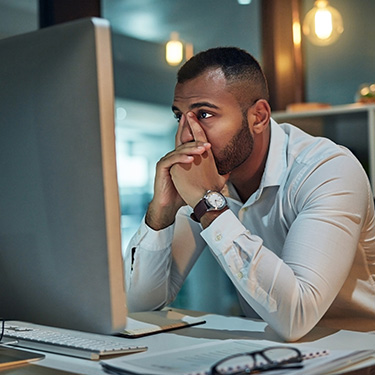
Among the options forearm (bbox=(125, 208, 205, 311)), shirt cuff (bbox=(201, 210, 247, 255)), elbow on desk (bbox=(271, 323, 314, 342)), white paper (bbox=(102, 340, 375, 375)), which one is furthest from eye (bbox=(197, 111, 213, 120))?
white paper (bbox=(102, 340, 375, 375))

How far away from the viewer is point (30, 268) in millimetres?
960

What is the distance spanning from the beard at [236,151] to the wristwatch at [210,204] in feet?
0.95

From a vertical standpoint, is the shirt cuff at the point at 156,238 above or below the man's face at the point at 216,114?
below

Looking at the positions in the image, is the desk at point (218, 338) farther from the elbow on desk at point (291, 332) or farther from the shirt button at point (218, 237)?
the shirt button at point (218, 237)

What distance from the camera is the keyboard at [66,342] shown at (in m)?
1.03

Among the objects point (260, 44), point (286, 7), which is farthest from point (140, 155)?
point (286, 7)

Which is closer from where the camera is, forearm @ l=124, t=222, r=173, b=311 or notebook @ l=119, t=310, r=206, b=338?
notebook @ l=119, t=310, r=206, b=338

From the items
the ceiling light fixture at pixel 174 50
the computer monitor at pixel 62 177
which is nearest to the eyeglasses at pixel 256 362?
the computer monitor at pixel 62 177

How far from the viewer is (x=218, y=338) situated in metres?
1.20

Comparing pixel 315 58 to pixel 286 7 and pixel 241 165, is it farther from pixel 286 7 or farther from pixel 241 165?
pixel 241 165

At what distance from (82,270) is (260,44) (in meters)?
3.26

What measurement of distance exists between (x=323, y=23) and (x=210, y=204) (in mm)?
2730

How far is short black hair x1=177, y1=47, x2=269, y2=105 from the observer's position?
5.61ft

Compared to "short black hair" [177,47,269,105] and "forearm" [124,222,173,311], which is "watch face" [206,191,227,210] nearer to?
"forearm" [124,222,173,311]
